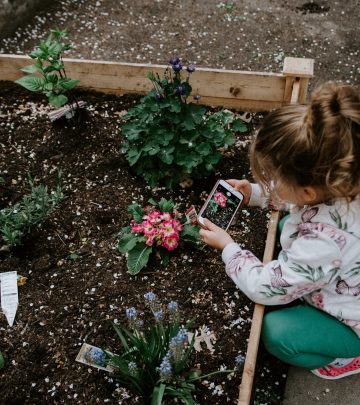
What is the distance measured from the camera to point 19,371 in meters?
2.04

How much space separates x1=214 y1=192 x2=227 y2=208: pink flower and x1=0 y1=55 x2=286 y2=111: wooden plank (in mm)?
892

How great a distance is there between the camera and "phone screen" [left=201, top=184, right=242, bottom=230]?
92.4 inches

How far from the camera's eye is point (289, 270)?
1.77 m

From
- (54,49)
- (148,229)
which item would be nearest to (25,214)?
(148,229)

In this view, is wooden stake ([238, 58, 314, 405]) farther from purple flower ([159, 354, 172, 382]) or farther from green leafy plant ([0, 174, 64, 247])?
green leafy plant ([0, 174, 64, 247])

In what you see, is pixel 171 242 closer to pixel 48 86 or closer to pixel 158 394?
pixel 158 394

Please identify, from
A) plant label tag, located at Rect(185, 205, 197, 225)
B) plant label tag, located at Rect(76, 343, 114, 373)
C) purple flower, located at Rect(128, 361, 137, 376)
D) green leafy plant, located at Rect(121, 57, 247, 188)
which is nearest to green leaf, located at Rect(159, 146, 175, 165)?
green leafy plant, located at Rect(121, 57, 247, 188)

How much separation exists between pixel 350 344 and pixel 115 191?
1.40 m

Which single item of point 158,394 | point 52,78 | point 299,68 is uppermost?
point 299,68

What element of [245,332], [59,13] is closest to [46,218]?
[245,332]

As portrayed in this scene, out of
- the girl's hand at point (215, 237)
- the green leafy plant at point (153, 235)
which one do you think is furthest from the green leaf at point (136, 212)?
the girl's hand at point (215, 237)

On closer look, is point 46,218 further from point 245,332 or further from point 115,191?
point 245,332

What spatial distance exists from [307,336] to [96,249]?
107 centimetres

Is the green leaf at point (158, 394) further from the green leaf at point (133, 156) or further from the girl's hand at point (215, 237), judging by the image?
the green leaf at point (133, 156)
